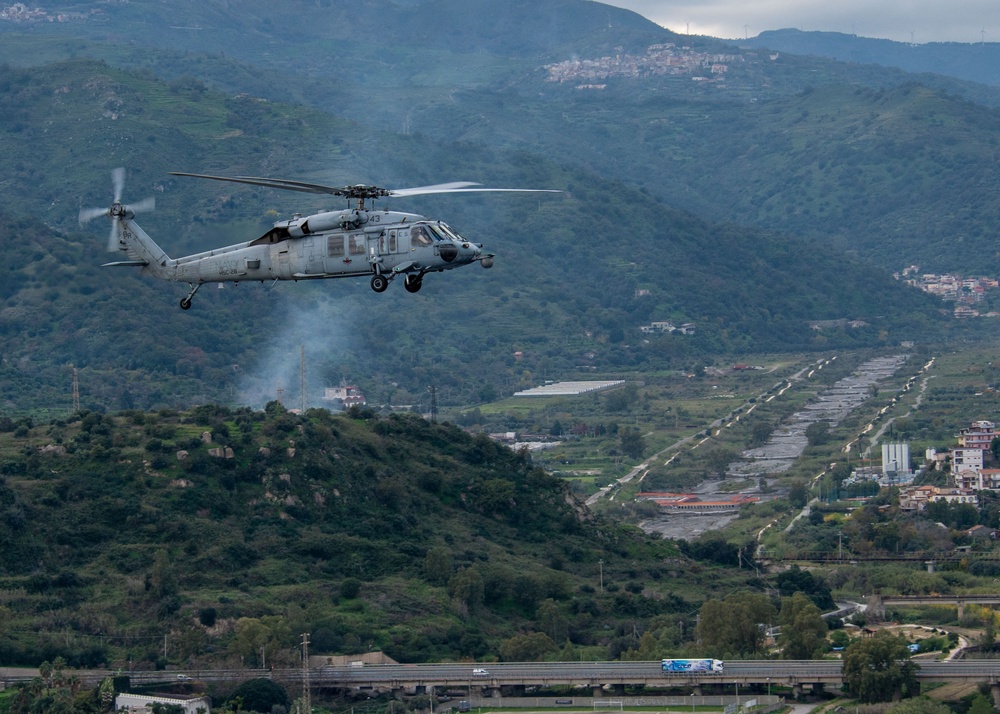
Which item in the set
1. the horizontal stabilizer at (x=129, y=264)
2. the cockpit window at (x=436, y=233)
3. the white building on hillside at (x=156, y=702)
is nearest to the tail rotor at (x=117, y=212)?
the horizontal stabilizer at (x=129, y=264)

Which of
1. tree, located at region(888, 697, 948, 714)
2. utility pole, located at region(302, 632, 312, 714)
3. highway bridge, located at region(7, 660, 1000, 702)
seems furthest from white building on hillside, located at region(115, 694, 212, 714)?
tree, located at region(888, 697, 948, 714)

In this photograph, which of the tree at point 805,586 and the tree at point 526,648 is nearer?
the tree at point 526,648

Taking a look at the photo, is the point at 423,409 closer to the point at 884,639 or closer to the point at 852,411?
the point at 852,411

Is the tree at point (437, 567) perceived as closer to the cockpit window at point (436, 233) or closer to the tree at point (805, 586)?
the tree at point (805, 586)

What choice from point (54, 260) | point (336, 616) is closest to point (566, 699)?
point (336, 616)

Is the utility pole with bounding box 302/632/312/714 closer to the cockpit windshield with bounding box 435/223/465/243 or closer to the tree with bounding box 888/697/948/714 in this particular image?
the cockpit windshield with bounding box 435/223/465/243
